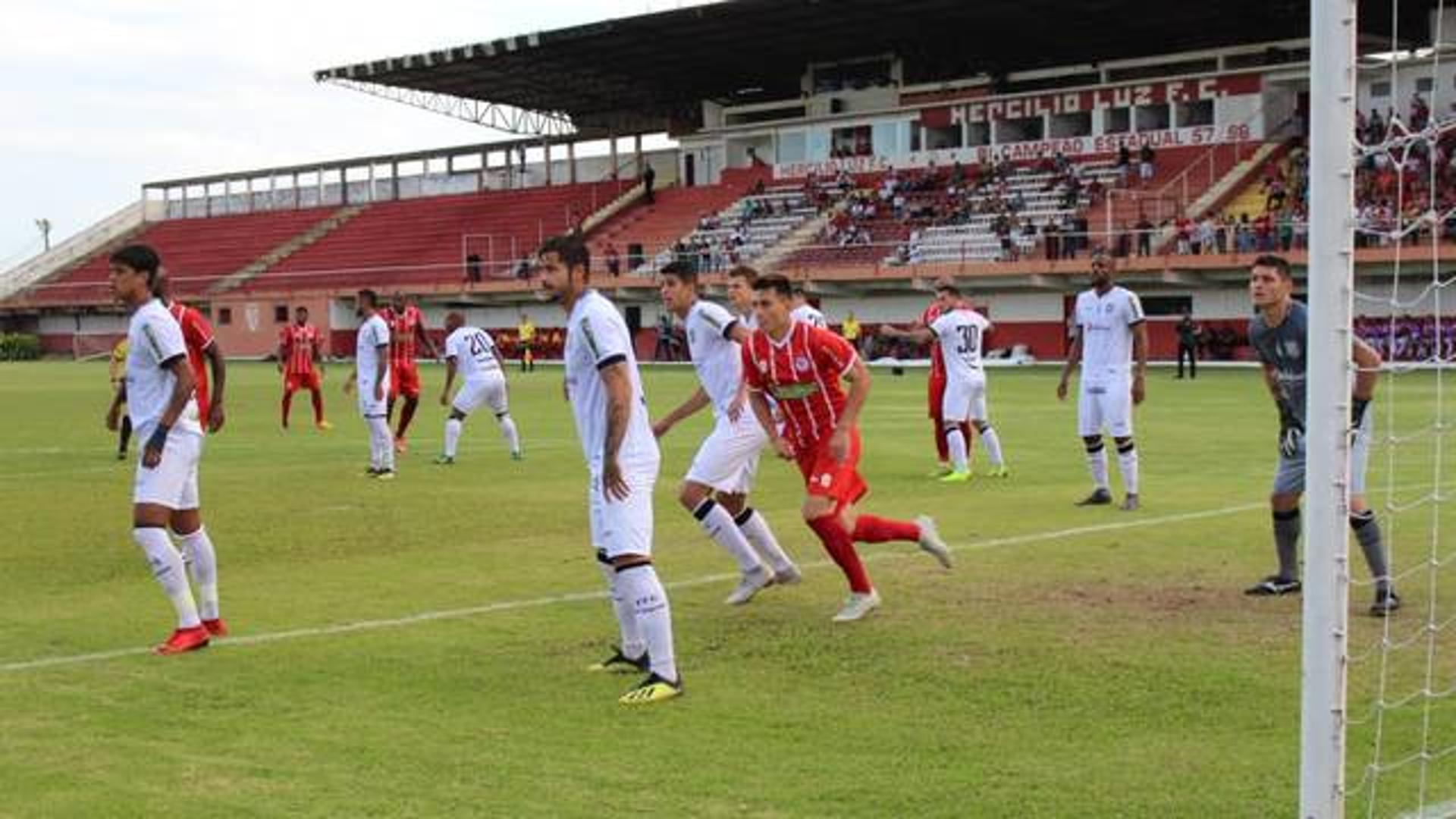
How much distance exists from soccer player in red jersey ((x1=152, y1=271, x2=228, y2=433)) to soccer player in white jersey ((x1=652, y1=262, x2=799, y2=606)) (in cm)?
269

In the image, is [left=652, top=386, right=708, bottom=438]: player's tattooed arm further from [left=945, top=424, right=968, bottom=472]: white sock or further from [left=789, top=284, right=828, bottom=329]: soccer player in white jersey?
[left=945, top=424, right=968, bottom=472]: white sock

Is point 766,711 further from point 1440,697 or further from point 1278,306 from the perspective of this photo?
point 1278,306

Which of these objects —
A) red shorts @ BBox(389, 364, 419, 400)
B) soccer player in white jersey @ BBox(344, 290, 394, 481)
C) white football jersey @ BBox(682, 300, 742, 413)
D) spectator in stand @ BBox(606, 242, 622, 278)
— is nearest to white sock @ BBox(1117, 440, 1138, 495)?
white football jersey @ BBox(682, 300, 742, 413)

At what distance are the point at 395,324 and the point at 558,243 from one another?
49.1ft

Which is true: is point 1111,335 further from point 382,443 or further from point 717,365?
point 382,443

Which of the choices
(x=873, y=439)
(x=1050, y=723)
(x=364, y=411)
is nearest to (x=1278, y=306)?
(x=1050, y=723)

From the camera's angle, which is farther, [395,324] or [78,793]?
[395,324]

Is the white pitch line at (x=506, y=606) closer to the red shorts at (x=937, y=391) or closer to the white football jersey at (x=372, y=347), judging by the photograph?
the red shorts at (x=937, y=391)

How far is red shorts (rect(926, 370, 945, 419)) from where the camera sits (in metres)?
17.8

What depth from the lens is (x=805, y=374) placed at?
31.0 feet

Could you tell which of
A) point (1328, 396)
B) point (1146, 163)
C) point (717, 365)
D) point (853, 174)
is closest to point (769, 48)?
point (853, 174)

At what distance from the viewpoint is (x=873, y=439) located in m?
23.1

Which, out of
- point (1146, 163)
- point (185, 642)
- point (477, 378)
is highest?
point (1146, 163)

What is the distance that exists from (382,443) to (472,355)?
2.41 metres
